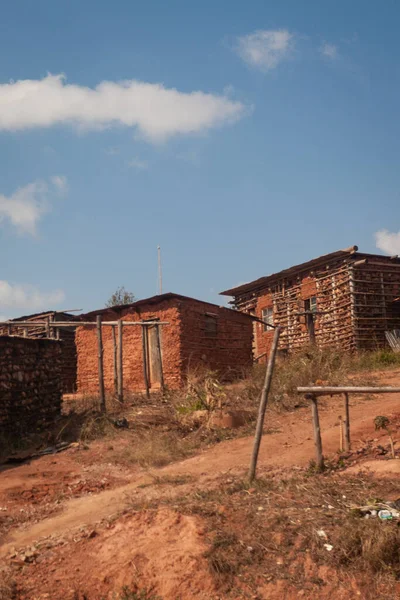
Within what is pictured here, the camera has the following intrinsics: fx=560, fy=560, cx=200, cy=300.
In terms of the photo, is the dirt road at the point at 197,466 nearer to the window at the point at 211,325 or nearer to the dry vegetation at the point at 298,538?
the dry vegetation at the point at 298,538

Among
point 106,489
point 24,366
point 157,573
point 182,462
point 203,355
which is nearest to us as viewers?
point 157,573

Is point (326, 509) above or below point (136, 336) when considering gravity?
below

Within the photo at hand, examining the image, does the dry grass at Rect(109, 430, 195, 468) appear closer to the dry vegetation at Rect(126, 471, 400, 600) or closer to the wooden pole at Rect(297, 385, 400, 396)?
the dry vegetation at Rect(126, 471, 400, 600)

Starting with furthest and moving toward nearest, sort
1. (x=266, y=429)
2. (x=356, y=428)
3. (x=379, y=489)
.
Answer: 1. (x=266, y=429)
2. (x=356, y=428)
3. (x=379, y=489)

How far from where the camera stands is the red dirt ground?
14.1 ft

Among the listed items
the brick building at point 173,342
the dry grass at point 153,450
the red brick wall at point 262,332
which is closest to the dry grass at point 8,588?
the dry grass at point 153,450

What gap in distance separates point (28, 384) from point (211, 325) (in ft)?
22.2

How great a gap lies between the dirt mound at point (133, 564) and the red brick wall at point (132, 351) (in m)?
9.82

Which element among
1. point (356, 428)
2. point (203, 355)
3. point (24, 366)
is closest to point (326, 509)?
point (356, 428)

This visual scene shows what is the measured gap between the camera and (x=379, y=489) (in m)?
5.42

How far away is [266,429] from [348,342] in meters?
9.40

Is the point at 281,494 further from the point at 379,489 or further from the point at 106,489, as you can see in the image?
the point at 106,489

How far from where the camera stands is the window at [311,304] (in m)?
19.5

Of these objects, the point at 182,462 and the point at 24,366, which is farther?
the point at 24,366
